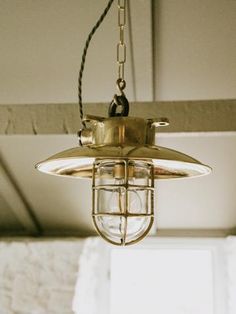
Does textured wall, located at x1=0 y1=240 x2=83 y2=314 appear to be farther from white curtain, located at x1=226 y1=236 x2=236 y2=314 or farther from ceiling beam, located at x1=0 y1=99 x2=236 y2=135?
ceiling beam, located at x1=0 y1=99 x2=236 y2=135

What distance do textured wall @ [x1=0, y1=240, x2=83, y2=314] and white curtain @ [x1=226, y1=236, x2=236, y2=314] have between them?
1.18 meters

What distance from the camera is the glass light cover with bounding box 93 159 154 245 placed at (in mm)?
1112

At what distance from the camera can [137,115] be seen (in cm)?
236

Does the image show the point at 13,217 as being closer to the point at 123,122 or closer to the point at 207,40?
the point at 207,40

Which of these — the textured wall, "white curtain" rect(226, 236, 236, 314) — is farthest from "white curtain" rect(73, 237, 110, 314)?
"white curtain" rect(226, 236, 236, 314)

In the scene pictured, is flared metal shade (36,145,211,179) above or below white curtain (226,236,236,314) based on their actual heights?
above

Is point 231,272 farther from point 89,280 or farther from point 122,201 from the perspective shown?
point 122,201

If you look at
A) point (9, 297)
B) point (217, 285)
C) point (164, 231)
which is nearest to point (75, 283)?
point (9, 297)

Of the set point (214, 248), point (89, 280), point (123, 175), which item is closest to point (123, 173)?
point (123, 175)

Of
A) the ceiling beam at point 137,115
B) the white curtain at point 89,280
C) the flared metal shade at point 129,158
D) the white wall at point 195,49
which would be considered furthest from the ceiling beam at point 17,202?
the flared metal shade at point 129,158

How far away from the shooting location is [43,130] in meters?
2.36

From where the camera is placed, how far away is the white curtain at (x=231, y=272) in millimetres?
3849

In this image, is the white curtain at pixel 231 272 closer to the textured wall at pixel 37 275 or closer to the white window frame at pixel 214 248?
the white window frame at pixel 214 248

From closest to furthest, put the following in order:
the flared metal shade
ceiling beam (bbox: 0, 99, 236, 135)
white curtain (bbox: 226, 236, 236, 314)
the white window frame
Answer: the flared metal shade → ceiling beam (bbox: 0, 99, 236, 135) → white curtain (bbox: 226, 236, 236, 314) → the white window frame
